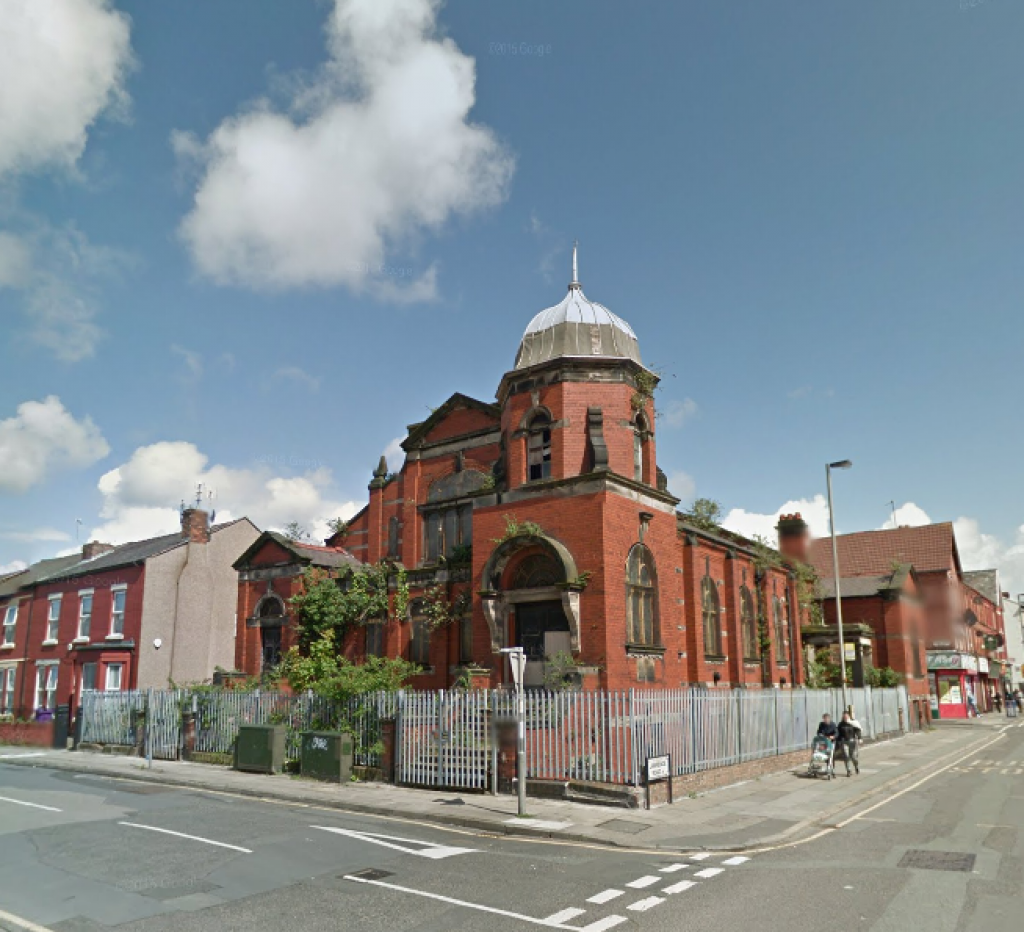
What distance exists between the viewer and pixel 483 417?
28.0 m

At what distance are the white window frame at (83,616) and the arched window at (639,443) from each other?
24133mm

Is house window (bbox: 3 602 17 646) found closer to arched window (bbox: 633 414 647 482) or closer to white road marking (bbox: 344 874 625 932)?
arched window (bbox: 633 414 647 482)

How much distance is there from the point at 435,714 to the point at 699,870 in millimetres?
8455

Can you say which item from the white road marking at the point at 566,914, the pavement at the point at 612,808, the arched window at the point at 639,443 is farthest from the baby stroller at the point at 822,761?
the white road marking at the point at 566,914

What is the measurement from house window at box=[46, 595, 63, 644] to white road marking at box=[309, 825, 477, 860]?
1095 inches

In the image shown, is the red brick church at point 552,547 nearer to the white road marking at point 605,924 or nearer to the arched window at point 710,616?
the arched window at point 710,616

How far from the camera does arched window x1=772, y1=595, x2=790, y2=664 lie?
34.3 meters

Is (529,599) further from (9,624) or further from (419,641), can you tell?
(9,624)

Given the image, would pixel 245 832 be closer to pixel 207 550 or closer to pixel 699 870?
pixel 699 870

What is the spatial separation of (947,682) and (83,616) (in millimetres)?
51185

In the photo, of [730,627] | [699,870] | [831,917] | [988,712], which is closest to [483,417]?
[730,627]

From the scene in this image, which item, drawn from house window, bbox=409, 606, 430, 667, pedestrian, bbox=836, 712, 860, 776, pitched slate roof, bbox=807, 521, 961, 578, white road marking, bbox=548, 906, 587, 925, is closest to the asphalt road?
white road marking, bbox=548, 906, 587, 925

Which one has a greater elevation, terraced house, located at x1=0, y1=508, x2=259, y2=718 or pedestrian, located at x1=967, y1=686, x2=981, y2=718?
terraced house, located at x1=0, y1=508, x2=259, y2=718

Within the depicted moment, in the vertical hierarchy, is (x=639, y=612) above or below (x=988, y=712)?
above
